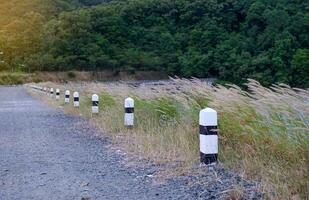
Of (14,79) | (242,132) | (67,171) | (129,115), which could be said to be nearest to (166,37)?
(14,79)

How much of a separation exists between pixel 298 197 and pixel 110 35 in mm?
80752

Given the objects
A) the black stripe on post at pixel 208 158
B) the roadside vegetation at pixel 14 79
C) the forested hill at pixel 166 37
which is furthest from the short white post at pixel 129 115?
the roadside vegetation at pixel 14 79

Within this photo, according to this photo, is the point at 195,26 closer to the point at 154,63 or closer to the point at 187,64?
the point at 154,63

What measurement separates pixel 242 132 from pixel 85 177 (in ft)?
6.86

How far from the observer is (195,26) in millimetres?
73062

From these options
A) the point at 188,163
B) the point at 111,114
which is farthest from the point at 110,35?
the point at 188,163

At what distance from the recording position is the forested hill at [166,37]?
4884 centimetres

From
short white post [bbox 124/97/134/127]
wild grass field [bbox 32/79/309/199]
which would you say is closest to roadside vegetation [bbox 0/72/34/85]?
short white post [bbox 124/97/134/127]

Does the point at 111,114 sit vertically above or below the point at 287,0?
below

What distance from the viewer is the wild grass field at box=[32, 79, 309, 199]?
4.58 metres

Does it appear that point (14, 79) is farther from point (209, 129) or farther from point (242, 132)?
point (209, 129)

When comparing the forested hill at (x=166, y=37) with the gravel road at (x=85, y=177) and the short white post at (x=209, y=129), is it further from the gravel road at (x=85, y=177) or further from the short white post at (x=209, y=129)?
the short white post at (x=209, y=129)

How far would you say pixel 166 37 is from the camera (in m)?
74.9

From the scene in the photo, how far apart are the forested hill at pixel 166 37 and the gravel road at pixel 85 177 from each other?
32.9 meters
